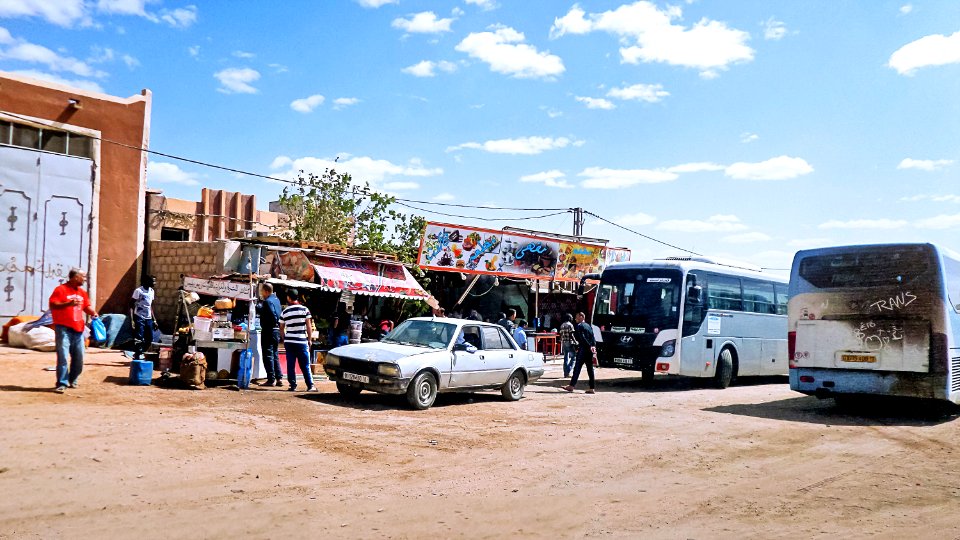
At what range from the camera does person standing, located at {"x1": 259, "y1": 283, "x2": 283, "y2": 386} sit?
13.1m

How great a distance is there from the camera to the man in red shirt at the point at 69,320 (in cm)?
1090

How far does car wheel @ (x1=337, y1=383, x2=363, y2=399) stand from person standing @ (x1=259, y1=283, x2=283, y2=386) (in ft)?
5.04

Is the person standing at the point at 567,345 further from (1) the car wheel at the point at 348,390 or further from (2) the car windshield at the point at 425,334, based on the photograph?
(1) the car wheel at the point at 348,390

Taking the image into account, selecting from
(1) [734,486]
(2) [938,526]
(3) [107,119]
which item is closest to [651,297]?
(1) [734,486]

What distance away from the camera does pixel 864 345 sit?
507 inches

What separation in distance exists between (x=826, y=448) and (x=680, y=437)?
1.85 metres

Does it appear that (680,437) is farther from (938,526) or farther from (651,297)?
(651,297)

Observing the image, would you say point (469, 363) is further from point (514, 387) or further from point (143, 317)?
point (143, 317)

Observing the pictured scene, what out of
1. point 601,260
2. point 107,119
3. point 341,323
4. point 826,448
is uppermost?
point 107,119

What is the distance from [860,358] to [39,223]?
1757cm

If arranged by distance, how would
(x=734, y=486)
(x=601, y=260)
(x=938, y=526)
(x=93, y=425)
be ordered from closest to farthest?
(x=938, y=526) → (x=734, y=486) → (x=93, y=425) → (x=601, y=260)

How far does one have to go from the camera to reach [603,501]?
6.61 m

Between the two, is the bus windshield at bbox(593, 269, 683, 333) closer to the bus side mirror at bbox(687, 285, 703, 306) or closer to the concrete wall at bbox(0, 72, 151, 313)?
the bus side mirror at bbox(687, 285, 703, 306)

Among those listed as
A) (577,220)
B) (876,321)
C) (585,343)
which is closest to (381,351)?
(585,343)
